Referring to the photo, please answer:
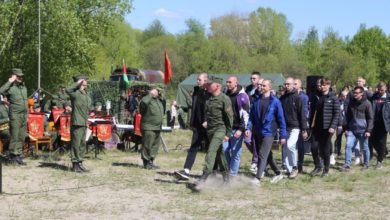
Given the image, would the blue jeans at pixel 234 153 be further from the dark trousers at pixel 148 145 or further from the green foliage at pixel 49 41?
the green foliage at pixel 49 41

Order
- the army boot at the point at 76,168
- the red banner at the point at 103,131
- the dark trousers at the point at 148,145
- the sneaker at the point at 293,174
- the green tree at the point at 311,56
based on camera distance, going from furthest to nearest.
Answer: the green tree at the point at 311,56
the red banner at the point at 103,131
the dark trousers at the point at 148,145
the army boot at the point at 76,168
the sneaker at the point at 293,174

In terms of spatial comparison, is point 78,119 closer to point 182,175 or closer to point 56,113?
point 182,175

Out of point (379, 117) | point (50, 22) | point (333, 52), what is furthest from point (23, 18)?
point (333, 52)

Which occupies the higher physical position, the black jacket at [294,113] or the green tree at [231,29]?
the green tree at [231,29]

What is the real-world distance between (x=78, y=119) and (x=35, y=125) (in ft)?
7.95

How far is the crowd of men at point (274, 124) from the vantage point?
9.04 meters

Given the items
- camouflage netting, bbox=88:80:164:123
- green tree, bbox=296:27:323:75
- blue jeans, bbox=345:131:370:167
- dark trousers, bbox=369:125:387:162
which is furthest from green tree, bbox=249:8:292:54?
blue jeans, bbox=345:131:370:167

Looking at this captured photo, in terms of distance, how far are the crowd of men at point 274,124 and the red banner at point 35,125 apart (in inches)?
158

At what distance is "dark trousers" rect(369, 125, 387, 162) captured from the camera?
39.0 ft

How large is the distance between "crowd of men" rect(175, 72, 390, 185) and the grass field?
378 millimetres

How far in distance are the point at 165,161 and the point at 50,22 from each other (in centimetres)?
1664

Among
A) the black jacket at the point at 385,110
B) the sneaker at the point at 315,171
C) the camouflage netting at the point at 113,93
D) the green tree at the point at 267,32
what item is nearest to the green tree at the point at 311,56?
the green tree at the point at 267,32

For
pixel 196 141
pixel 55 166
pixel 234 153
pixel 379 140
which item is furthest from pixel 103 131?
pixel 379 140

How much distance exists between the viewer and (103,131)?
42.4 ft
